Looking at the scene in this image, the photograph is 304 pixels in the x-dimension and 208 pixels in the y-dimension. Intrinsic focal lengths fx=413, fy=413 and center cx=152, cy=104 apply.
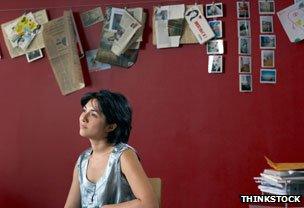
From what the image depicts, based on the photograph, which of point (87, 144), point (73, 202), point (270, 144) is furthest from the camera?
point (87, 144)

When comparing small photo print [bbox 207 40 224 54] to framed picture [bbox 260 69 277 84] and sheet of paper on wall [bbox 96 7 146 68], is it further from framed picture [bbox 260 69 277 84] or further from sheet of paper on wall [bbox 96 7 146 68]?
sheet of paper on wall [bbox 96 7 146 68]

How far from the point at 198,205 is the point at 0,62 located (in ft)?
5.43

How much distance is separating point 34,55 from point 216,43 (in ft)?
4.02

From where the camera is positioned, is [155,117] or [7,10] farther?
[7,10]

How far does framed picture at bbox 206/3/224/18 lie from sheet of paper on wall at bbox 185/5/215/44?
5 cm

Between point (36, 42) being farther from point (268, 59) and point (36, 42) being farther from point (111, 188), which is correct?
point (111, 188)

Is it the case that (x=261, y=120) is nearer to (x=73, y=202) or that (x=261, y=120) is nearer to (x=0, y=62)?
(x=73, y=202)

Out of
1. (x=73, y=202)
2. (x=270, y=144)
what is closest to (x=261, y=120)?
(x=270, y=144)

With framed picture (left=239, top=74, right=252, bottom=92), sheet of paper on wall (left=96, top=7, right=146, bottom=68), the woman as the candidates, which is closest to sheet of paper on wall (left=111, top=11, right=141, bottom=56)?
sheet of paper on wall (left=96, top=7, right=146, bottom=68)

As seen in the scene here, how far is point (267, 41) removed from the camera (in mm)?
2514

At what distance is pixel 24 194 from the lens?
279 cm

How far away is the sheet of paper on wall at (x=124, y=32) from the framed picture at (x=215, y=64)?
0.51 m

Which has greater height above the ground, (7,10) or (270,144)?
(7,10)

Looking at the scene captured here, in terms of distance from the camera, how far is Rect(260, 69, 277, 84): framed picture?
8.20 ft
